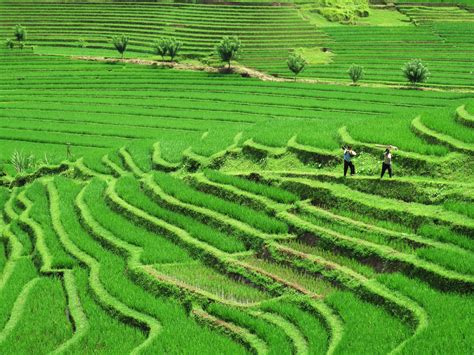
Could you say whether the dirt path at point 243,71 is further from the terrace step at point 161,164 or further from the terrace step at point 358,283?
the terrace step at point 358,283

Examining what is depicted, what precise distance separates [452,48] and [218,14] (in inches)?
1261

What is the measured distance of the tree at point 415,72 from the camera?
48812 millimetres

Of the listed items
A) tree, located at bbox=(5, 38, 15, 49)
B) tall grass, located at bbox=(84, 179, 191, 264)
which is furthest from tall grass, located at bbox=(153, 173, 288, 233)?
tree, located at bbox=(5, 38, 15, 49)

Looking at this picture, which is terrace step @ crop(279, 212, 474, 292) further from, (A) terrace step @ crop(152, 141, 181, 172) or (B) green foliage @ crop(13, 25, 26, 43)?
(B) green foliage @ crop(13, 25, 26, 43)

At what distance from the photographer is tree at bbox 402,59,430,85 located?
48.8 metres

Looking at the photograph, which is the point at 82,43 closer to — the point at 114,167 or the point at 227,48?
the point at 227,48

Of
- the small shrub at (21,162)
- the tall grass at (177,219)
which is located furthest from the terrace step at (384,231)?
the small shrub at (21,162)

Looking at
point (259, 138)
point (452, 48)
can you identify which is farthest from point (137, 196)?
point (452, 48)

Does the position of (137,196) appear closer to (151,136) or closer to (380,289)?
(380,289)

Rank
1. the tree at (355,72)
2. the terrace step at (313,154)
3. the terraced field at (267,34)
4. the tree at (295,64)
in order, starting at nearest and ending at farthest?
the terrace step at (313,154)
the tree at (355,72)
the tree at (295,64)
the terraced field at (267,34)

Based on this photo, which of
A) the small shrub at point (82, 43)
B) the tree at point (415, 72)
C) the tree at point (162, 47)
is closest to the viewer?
the tree at point (415, 72)

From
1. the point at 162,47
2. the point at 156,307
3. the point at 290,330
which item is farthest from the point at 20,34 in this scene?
the point at 290,330

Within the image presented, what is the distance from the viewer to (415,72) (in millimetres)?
48969

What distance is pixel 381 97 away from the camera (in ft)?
148
